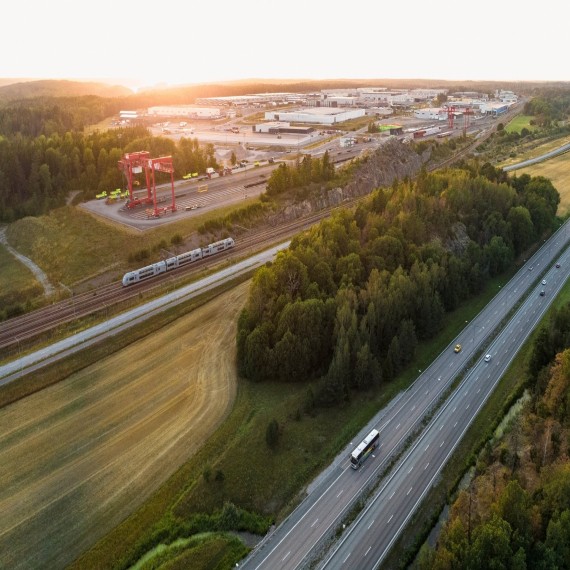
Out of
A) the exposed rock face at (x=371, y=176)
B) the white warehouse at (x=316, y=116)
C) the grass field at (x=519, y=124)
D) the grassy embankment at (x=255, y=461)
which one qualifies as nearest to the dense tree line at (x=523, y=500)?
the grassy embankment at (x=255, y=461)

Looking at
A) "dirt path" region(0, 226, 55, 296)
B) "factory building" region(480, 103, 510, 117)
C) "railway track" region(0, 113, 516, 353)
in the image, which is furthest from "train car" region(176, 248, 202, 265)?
"factory building" region(480, 103, 510, 117)

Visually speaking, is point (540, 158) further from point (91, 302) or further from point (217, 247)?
point (91, 302)

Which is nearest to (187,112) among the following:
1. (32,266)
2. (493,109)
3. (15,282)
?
(493,109)

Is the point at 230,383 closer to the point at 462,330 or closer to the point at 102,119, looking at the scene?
the point at 462,330

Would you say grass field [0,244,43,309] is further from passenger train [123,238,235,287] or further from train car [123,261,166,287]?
passenger train [123,238,235,287]

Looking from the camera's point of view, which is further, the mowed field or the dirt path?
Result: the dirt path

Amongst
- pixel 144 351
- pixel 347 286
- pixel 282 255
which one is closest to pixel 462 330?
pixel 347 286
